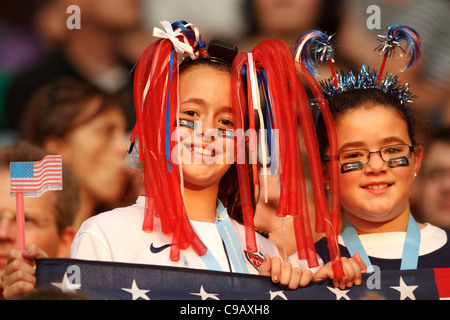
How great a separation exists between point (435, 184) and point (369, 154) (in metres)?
0.91

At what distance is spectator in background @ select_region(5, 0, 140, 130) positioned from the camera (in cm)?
329

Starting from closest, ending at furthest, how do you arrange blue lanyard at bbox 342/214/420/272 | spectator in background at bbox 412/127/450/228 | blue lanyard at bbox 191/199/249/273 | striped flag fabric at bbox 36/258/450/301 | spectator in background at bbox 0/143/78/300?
1. striped flag fabric at bbox 36/258/450/301
2. blue lanyard at bbox 191/199/249/273
3. blue lanyard at bbox 342/214/420/272
4. spectator in background at bbox 0/143/78/300
5. spectator in background at bbox 412/127/450/228

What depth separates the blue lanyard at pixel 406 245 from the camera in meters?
2.54

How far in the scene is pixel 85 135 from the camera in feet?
11.1

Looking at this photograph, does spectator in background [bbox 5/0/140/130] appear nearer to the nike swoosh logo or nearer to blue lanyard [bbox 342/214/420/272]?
the nike swoosh logo

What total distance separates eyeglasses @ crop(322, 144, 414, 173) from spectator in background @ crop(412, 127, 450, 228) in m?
0.68

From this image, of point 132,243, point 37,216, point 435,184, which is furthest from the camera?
point 435,184

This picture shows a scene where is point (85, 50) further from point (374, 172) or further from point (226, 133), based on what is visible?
point (374, 172)

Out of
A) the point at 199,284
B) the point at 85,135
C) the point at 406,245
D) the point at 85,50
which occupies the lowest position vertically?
the point at 199,284

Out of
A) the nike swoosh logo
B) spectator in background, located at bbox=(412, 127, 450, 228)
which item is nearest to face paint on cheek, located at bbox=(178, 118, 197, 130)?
the nike swoosh logo

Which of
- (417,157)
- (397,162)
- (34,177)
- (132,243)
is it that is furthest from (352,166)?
(34,177)

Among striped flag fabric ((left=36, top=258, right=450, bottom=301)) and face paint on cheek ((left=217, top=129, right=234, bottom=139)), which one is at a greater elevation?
face paint on cheek ((left=217, top=129, right=234, bottom=139))

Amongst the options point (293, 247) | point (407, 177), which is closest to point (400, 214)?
point (407, 177)

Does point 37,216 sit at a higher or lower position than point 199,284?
higher
